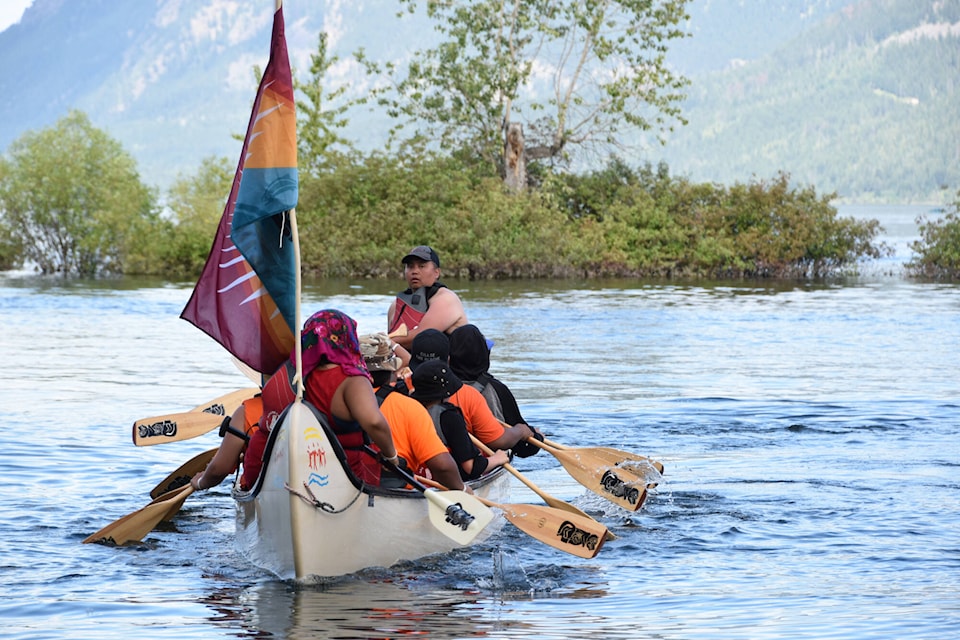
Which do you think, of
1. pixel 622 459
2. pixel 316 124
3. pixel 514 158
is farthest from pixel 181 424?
pixel 316 124

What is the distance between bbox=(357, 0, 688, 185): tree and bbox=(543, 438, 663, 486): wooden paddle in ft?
109

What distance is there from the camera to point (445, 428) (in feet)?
28.2


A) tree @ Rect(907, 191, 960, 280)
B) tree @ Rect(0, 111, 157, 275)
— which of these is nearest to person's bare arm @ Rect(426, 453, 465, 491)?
tree @ Rect(907, 191, 960, 280)

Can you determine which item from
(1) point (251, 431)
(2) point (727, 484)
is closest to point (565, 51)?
(2) point (727, 484)

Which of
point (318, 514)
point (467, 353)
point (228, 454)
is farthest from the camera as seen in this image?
point (467, 353)

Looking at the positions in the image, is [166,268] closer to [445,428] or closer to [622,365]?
[622,365]

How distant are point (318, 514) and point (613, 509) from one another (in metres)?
3.73

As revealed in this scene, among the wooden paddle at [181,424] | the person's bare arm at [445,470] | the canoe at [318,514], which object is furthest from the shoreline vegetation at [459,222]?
the canoe at [318,514]

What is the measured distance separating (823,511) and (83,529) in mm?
5288

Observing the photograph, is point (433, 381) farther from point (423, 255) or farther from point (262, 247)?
point (423, 255)

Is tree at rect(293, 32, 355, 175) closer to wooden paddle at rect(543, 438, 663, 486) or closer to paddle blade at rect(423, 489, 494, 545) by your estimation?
wooden paddle at rect(543, 438, 663, 486)

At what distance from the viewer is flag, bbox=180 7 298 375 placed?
7.21 m

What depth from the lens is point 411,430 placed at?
26.5 ft

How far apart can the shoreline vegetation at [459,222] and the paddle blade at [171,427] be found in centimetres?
2953
